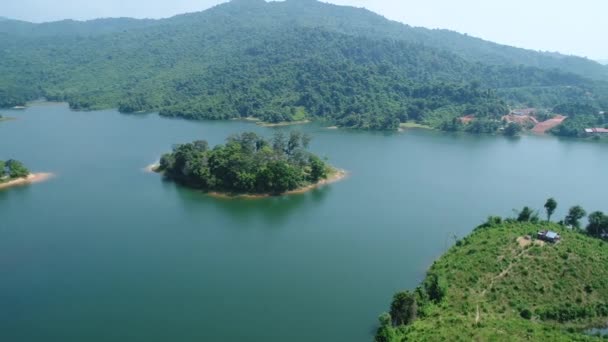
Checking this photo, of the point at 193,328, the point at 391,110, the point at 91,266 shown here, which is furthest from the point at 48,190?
A: the point at 391,110

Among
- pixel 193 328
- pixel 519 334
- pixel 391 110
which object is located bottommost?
pixel 193 328

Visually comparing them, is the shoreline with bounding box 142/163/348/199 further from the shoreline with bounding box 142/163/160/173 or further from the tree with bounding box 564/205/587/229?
the tree with bounding box 564/205/587/229

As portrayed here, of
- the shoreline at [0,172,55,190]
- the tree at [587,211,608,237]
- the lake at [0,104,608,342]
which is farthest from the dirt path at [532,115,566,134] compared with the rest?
the shoreline at [0,172,55,190]

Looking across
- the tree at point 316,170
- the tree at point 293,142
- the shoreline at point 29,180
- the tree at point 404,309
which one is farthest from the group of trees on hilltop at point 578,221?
the shoreline at point 29,180

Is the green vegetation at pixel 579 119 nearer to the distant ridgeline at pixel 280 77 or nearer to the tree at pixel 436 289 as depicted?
the distant ridgeline at pixel 280 77

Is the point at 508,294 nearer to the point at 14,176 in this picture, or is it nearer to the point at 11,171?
the point at 14,176

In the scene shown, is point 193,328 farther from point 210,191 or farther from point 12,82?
point 12,82
